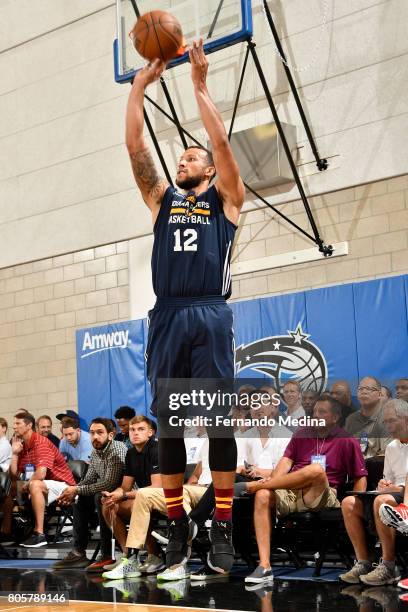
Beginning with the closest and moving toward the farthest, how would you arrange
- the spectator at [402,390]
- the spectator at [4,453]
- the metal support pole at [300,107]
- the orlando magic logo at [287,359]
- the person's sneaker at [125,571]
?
the person's sneaker at [125,571]
the spectator at [402,390]
the orlando magic logo at [287,359]
the spectator at [4,453]
the metal support pole at [300,107]

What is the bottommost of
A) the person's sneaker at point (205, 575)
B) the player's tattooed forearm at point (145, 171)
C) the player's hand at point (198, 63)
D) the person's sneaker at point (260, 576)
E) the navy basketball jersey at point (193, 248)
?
the person's sneaker at point (205, 575)

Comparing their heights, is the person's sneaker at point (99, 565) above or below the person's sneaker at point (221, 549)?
below

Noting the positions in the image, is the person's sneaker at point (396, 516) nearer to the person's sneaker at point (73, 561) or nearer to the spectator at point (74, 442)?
the person's sneaker at point (73, 561)

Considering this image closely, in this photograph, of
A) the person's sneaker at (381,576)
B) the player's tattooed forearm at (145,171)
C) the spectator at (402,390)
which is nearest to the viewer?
the player's tattooed forearm at (145,171)

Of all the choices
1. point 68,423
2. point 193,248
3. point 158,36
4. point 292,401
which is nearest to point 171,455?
point 193,248

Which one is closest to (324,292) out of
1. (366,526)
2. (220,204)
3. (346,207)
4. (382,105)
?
(346,207)

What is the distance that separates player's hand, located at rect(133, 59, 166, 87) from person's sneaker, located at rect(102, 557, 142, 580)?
543 centimetres

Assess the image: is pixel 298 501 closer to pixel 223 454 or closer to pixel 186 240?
pixel 223 454

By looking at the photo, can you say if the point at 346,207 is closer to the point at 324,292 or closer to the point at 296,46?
the point at 324,292

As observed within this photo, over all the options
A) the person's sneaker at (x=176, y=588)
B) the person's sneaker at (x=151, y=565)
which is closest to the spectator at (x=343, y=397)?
the person's sneaker at (x=176, y=588)

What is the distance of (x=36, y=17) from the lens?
15859 mm

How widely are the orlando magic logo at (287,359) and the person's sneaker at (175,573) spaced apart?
407 centimetres

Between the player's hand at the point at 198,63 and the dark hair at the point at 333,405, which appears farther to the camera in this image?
the dark hair at the point at 333,405

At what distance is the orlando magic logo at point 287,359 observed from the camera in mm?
11336
